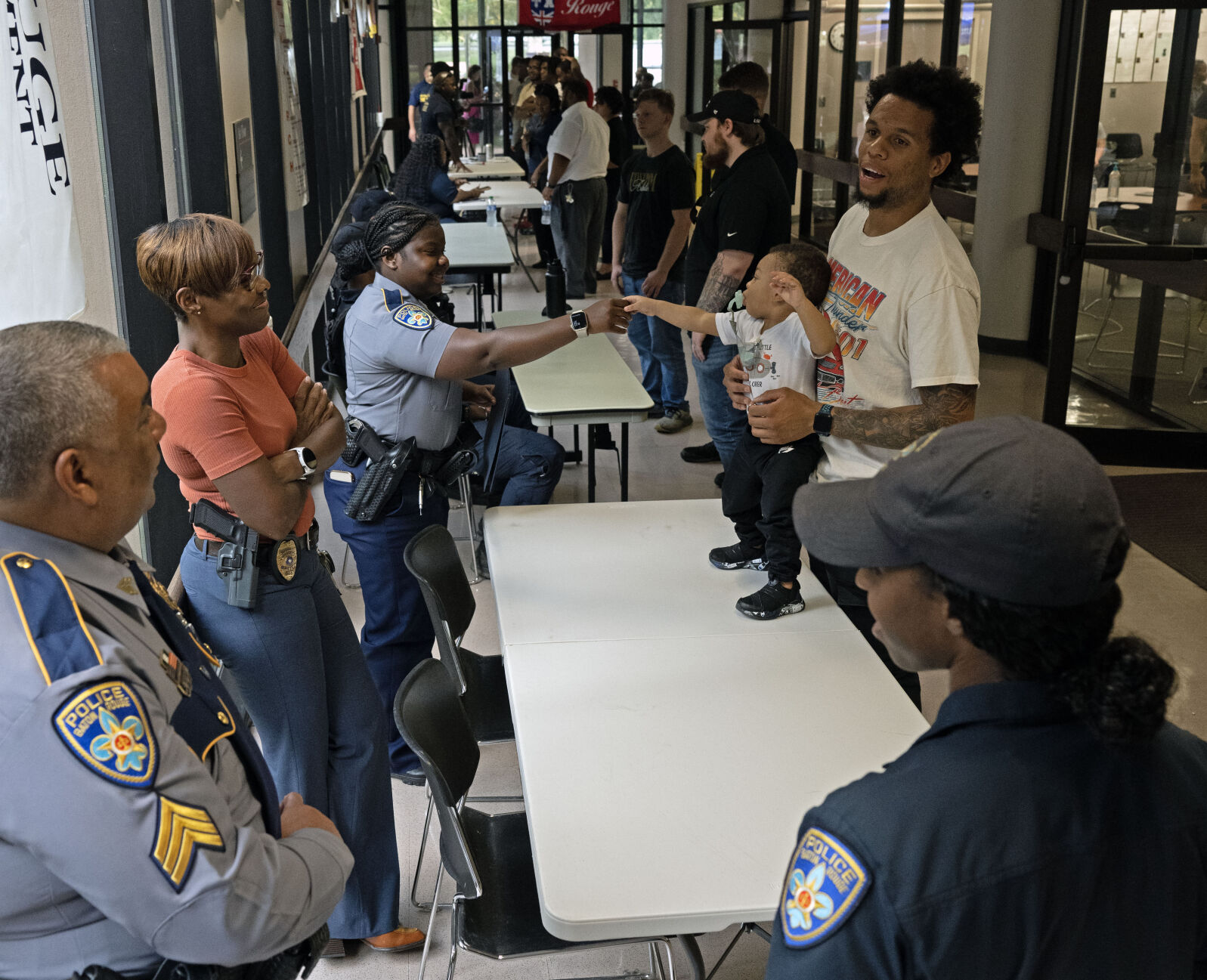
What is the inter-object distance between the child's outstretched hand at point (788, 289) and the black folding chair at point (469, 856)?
121cm

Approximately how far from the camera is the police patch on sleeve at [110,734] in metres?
1.02

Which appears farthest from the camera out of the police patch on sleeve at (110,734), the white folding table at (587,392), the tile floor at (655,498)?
the white folding table at (587,392)

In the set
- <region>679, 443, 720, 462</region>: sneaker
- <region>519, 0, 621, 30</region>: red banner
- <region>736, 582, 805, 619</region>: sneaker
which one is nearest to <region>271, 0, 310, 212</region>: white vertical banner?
<region>679, 443, 720, 462</region>: sneaker

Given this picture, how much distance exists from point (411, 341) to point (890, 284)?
118 centimetres

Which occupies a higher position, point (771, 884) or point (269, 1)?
point (269, 1)

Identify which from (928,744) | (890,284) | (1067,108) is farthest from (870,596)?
(1067,108)

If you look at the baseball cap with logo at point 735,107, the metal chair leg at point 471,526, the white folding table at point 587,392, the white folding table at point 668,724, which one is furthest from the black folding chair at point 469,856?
the baseball cap with logo at point 735,107

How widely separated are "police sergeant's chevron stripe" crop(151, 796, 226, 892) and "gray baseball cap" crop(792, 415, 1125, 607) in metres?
0.74

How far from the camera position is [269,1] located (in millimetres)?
5461

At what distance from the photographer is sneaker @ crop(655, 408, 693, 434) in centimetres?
629

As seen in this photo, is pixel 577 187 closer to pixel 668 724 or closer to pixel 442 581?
pixel 442 581

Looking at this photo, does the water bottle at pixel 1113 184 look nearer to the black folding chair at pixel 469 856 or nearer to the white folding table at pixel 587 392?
the white folding table at pixel 587 392

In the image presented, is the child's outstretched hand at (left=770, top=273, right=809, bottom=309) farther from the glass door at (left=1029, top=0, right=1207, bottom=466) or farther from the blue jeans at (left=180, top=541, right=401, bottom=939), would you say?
the glass door at (left=1029, top=0, right=1207, bottom=466)

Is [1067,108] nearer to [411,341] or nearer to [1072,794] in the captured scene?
[411,341]
